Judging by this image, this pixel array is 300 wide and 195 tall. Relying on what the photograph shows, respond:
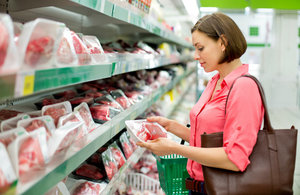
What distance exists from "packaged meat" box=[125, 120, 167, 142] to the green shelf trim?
40 centimetres

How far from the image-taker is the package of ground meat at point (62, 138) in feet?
3.95

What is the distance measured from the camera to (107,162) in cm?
203

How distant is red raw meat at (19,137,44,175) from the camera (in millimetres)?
1028

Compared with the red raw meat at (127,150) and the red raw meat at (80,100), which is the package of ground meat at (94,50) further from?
the red raw meat at (127,150)

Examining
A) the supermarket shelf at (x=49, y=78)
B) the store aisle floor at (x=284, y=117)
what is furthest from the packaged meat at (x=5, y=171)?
the store aisle floor at (x=284, y=117)

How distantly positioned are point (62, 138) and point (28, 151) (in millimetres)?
169

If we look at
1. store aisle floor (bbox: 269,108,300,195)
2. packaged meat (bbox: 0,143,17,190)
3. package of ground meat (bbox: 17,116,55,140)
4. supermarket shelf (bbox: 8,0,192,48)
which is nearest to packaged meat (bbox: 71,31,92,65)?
supermarket shelf (bbox: 8,0,192,48)

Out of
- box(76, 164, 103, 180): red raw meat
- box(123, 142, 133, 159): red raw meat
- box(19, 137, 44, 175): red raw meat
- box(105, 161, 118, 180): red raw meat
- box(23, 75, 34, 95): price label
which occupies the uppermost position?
box(23, 75, 34, 95): price label

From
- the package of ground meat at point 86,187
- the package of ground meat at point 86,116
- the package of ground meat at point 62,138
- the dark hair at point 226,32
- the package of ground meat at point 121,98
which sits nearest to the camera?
the package of ground meat at point 62,138

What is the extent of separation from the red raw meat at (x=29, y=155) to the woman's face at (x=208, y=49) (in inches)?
38.7

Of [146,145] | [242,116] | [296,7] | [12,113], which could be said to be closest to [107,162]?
[146,145]

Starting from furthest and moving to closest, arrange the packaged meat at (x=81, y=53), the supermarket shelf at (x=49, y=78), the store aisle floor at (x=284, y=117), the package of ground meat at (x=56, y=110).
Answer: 1. the store aisle floor at (x=284, y=117)
2. the package of ground meat at (x=56, y=110)
3. the packaged meat at (x=81, y=53)
4. the supermarket shelf at (x=49, y=78)

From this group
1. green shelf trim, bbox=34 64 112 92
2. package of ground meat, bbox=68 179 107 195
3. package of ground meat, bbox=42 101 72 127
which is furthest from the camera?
package of ground meat, bbox=68 179 107 195

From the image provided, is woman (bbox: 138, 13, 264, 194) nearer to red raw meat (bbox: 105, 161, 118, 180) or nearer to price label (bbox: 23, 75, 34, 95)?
red raw meat (bbox: 105, 161, 118, 180)
